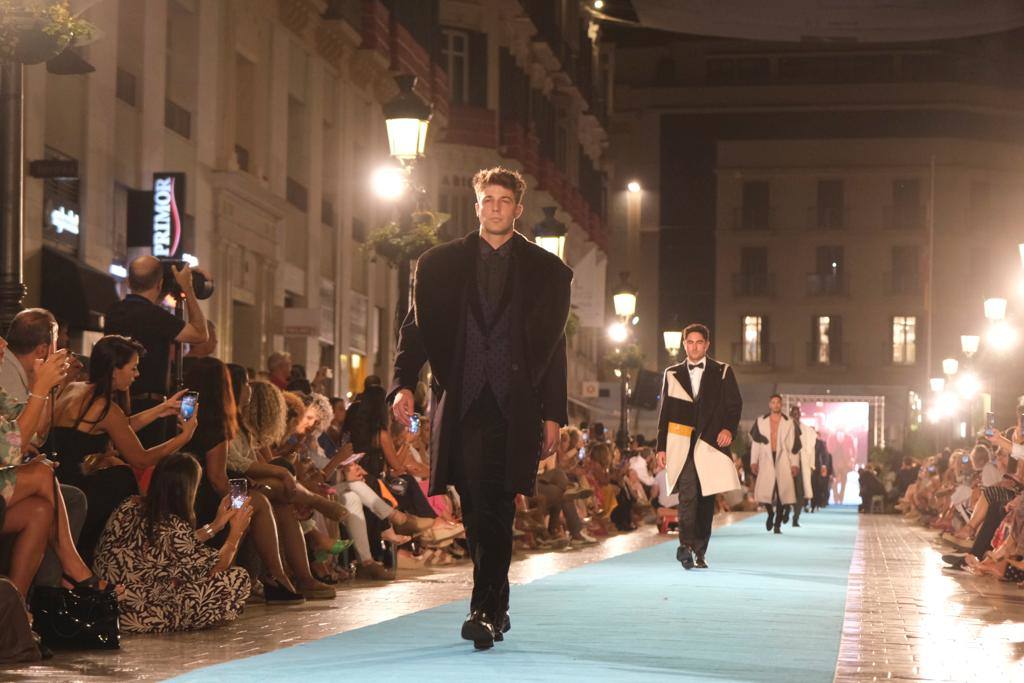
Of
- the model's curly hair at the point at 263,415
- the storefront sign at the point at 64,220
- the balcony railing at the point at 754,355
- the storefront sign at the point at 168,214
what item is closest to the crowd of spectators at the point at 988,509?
the model's curly hair at the point at 263,415

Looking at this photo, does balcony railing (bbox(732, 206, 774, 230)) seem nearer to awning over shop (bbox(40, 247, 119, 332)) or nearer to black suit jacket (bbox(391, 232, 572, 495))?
awning over shop (bbox(40, 247, 119, 332))

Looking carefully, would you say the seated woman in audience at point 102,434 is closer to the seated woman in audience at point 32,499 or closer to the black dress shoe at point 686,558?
the seated woman in audience at point 32,499

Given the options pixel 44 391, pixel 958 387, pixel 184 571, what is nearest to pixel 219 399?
pixel 184 571

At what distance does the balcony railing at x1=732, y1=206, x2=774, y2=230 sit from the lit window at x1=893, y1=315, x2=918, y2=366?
22.5 ft

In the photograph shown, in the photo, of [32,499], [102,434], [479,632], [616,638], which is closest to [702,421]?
[616,638]

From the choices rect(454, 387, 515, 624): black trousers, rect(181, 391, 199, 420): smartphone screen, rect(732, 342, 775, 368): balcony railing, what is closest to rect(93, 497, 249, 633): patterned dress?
rect(181, 391, 199, 420): smartphone screen

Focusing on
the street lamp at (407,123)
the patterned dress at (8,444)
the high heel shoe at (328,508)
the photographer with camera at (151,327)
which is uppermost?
the street lamp at (407,123)

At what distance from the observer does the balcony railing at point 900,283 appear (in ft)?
260

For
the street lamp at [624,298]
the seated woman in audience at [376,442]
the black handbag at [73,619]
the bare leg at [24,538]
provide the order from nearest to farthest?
the bare leg at [24,538], the black handbag at [73,619], the seated woman in audience at [376,442], the street lamp at [624,298]

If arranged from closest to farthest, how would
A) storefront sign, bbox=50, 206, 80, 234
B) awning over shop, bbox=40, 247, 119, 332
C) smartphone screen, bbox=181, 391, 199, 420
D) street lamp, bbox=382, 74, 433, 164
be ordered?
smartphone screen, bbox=181, 391, 199, 420
street lamp, bbox=382, 74, 433, 164
awning over shop, bbox=40, 247, 119, 332
storefront sign, bbox=50, 206, 80, 234

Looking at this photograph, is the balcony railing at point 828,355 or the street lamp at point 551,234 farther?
the balcony railing at point 828,355

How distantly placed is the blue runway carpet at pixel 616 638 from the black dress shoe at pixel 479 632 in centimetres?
6

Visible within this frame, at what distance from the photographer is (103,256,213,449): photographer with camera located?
37.1 feet

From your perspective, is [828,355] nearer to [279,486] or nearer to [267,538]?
[279,486]
